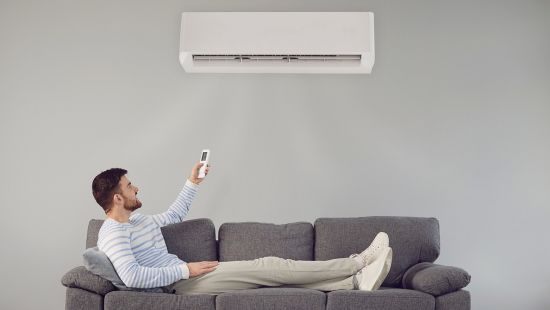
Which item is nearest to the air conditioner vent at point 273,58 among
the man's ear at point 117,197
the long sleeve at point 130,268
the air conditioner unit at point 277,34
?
the air conditioner unit at point 277,34

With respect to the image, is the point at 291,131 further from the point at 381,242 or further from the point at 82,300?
the point at 82,300

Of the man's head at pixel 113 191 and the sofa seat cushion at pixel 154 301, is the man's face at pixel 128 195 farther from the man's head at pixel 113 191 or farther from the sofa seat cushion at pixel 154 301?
the sofa seat cushion at pixel 154 301

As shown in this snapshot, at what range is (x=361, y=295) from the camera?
10.2ft

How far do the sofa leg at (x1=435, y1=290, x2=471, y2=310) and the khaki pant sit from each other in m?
0.43

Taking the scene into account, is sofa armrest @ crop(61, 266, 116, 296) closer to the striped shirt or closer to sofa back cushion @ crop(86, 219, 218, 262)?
the striped shirt

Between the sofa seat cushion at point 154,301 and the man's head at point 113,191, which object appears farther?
the man's head at point 113,191

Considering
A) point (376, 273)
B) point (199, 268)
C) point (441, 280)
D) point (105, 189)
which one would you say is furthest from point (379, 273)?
point (105, 189)

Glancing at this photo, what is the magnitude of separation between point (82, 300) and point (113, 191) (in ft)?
1.93

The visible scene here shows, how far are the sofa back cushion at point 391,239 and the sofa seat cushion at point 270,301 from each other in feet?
1.94

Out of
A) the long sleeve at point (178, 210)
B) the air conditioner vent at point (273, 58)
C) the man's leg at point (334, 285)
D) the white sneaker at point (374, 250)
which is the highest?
the air conditioner vent at point (273, 58)

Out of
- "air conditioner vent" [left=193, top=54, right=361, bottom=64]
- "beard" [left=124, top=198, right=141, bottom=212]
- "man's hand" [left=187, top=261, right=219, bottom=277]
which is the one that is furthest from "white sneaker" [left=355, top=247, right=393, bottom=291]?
"air conditioner vent" [left=193, top=54, right=361, bottom=64]

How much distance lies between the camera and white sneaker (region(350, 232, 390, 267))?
11.2 ft

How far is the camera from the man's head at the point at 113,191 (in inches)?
135

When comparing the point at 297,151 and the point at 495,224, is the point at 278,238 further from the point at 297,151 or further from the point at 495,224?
the point at 495,224
